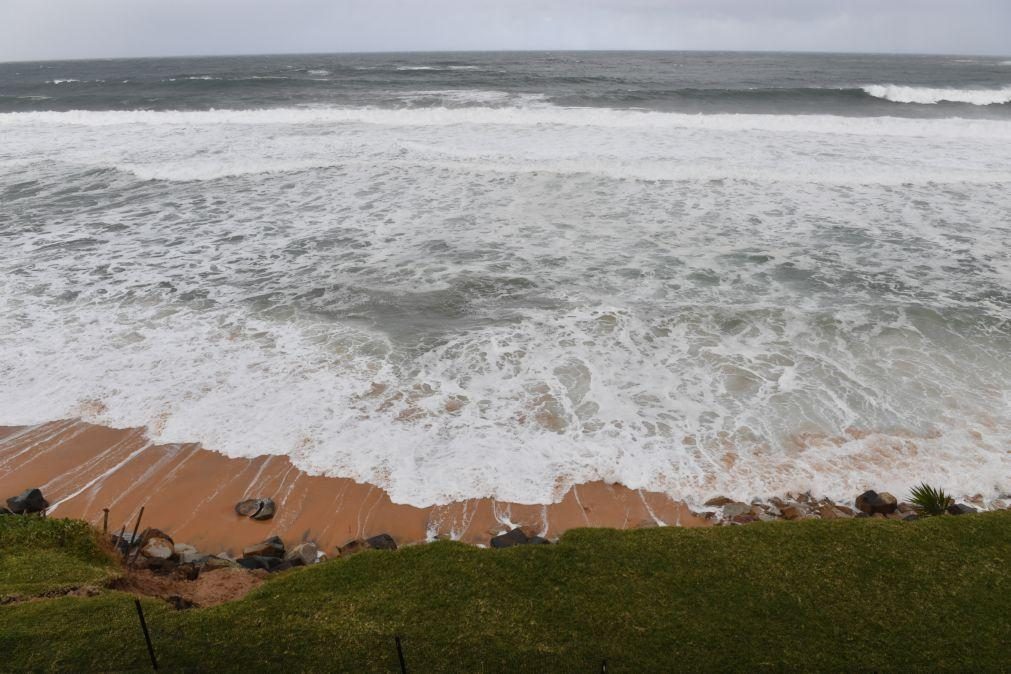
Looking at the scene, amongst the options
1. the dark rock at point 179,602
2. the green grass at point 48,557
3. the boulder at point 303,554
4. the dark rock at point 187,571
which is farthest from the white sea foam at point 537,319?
the dark rock at point 179,602

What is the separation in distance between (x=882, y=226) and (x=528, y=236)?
10604 millimetres

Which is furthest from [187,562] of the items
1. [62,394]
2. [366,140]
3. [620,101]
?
[620,101]

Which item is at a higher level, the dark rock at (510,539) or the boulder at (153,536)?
the dark rock at (510,539)

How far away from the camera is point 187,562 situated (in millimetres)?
6516

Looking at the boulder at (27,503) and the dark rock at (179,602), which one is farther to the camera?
the boulder at (27,503)

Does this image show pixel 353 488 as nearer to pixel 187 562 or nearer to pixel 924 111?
pixel 187 562

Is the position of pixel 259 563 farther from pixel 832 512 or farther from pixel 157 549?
pixel 832 512

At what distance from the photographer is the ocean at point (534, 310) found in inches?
324

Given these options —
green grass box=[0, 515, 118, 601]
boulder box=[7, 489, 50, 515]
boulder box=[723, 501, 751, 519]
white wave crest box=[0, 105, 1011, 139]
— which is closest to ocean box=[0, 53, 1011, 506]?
boulder box=[723, 501, 751, 519]

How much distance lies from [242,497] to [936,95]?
58772 millimetres

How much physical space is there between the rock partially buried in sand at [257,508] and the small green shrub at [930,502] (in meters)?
8.15

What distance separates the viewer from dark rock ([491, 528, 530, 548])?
6.49 m

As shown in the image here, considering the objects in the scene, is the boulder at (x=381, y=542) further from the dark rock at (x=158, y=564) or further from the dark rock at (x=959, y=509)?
the dark rock at (x=959, y=509)

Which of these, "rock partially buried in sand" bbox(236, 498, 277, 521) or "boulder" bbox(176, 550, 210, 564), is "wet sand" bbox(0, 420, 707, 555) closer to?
"rock partially buried in sand" bbox(236, 498, 277, 521)
